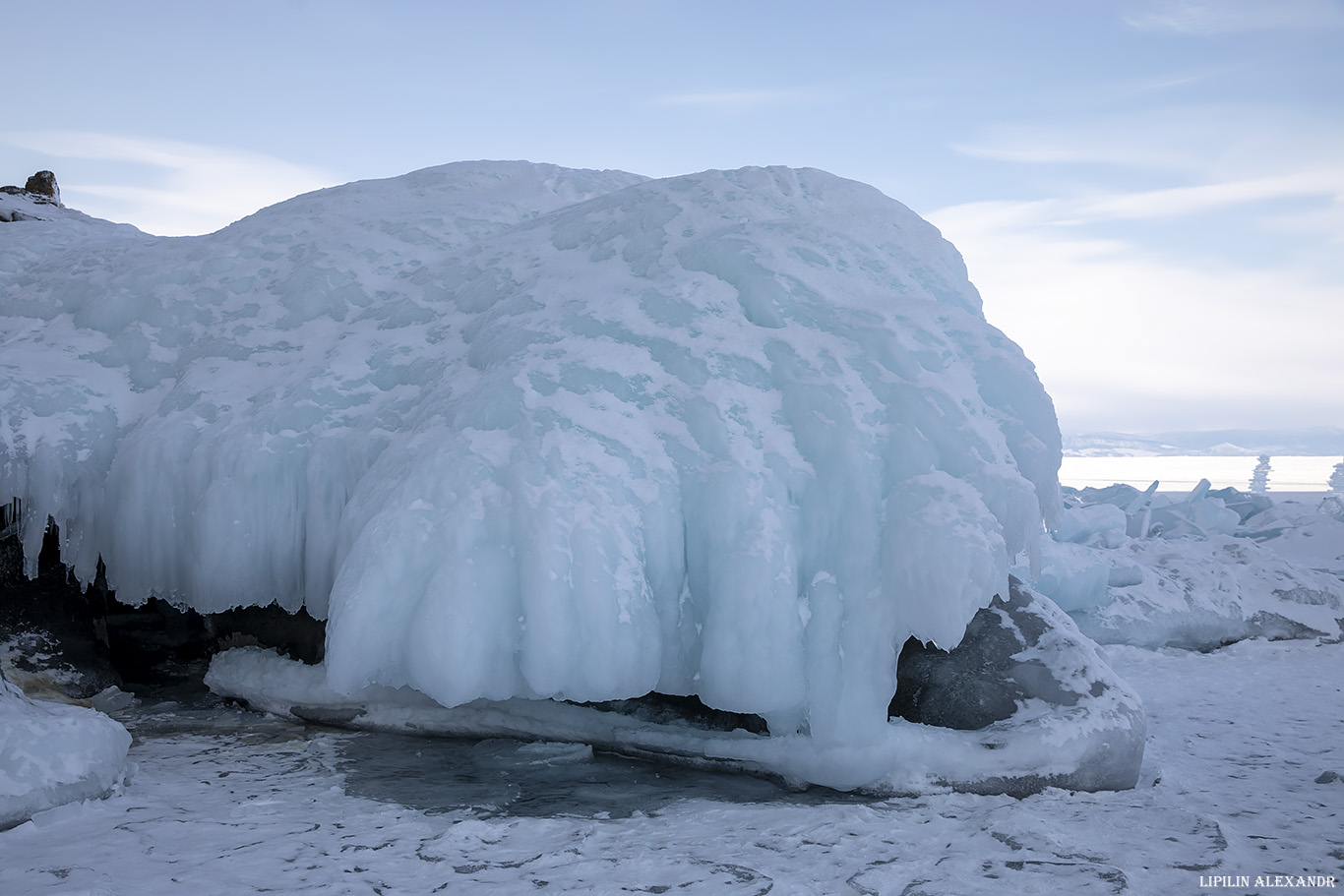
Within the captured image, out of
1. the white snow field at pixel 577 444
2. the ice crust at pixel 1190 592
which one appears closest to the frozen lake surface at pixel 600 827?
the white snow field at pixel 577 444

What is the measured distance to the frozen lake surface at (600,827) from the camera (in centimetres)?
277

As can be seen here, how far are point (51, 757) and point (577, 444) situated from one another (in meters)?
2.29

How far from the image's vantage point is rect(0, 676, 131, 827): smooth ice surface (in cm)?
312

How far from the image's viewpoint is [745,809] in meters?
3.46

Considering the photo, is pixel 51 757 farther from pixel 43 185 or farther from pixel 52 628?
pixel 43 185

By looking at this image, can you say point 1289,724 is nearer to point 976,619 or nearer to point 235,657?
point 976,619

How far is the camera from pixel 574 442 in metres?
3.84

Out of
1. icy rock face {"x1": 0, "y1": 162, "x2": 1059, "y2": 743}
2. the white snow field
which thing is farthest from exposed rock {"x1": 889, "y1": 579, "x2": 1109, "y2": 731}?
icy rock face {"x1": 0, "y1": 162, "x2": 1059, "y2": 743}

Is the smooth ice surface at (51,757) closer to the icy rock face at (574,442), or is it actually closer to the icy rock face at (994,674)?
the icy rock face at (574,442)

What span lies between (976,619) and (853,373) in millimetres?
1559

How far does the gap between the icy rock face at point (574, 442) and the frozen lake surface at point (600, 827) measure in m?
0.45

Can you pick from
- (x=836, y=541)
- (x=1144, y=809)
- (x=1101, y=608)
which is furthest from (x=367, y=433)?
(x=1101, y=608)

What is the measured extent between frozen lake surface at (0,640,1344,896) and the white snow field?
1.45 ft

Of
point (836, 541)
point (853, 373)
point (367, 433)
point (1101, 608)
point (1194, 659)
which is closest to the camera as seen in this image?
point (836, 541)
